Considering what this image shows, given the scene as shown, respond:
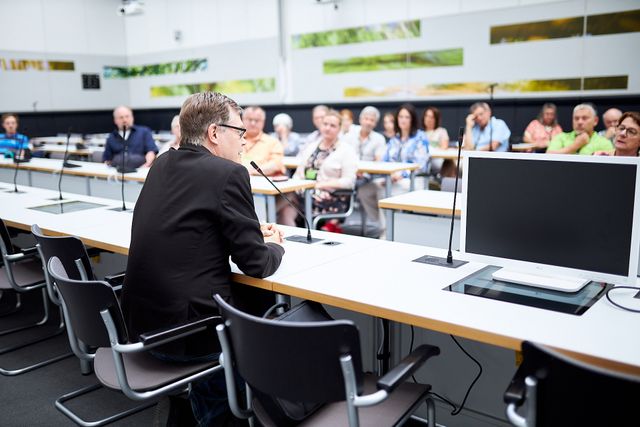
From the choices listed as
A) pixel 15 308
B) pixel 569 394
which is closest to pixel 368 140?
pixel 15 308

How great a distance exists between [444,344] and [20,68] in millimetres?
12545

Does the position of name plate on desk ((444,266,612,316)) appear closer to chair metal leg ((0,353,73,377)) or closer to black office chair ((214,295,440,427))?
black office chair ((214,295,440,427))

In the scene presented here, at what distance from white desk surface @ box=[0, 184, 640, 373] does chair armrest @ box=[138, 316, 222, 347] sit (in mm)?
225

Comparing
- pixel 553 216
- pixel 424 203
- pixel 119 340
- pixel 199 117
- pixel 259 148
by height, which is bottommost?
pixel 119 340

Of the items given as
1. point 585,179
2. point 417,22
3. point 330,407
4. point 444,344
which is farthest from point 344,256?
point 417,22

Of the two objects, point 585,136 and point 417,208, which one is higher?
point 585,136

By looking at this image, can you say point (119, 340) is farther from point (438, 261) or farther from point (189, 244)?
point (438, 261)

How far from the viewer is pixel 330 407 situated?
169cm

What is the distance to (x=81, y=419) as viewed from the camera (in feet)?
8.27

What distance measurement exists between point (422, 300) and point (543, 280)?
44 cm

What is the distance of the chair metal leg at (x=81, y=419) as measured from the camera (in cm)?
241

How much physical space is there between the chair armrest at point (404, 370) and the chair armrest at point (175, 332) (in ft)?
2.32

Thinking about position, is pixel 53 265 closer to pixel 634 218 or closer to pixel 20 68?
pixel 634 218

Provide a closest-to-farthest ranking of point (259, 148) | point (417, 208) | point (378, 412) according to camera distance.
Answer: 1. point (378, 412)
2. point (417, 208)
3. point (259, 148)
